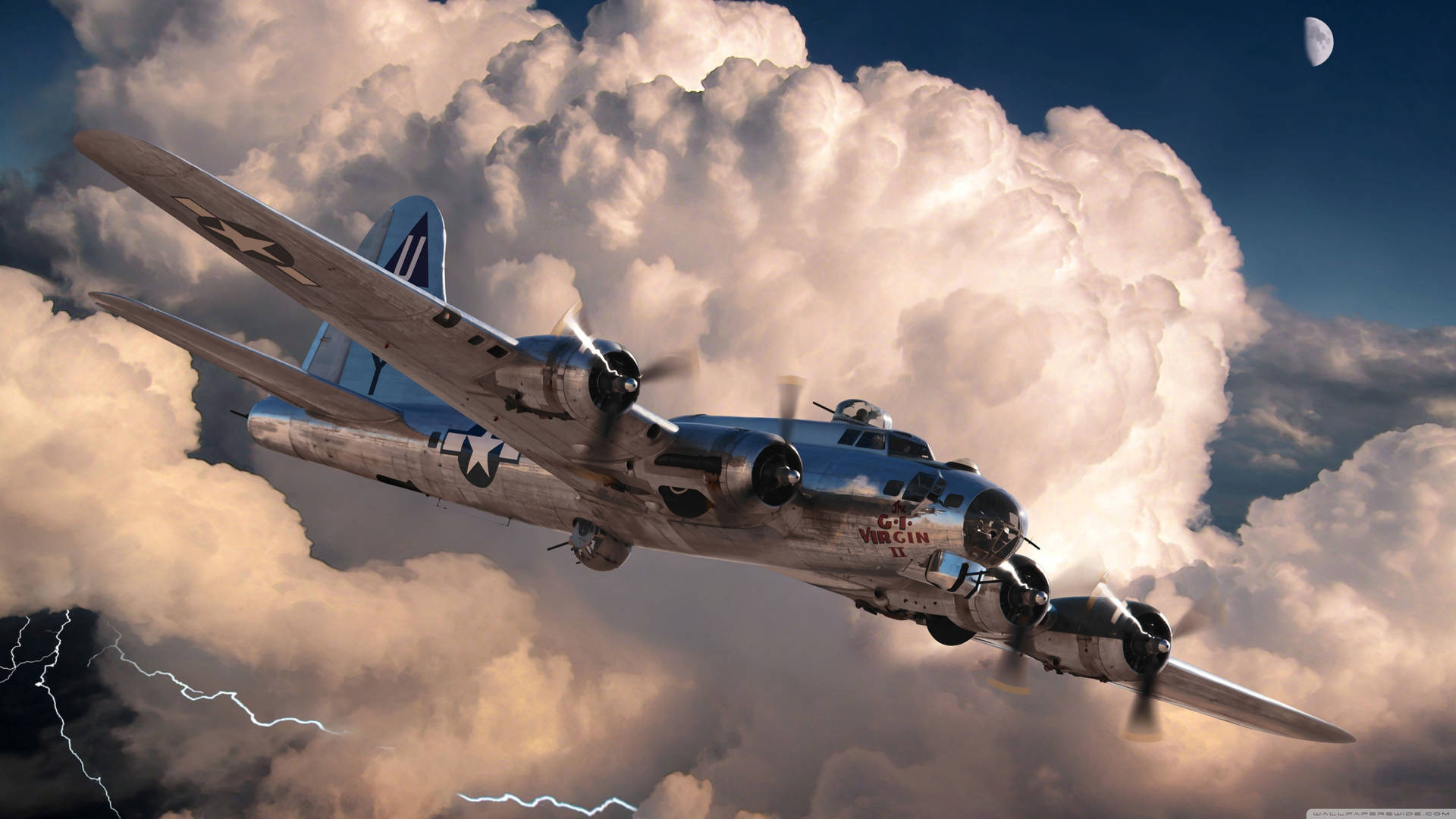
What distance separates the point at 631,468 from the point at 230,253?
7666 millimetres

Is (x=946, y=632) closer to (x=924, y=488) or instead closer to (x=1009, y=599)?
(x=1009, y=599)

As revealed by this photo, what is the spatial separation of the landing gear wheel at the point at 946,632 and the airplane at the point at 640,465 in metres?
0.05

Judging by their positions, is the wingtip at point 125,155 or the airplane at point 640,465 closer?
the wingtip at point 125,155

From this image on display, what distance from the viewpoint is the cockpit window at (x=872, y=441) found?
15909mm

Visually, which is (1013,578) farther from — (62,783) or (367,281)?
(62,783)

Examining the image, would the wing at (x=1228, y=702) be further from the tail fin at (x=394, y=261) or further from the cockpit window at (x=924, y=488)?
the tail fin at (x=394, y=261)

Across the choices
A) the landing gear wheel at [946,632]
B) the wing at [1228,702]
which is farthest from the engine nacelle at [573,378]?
the wing at [1228,702]

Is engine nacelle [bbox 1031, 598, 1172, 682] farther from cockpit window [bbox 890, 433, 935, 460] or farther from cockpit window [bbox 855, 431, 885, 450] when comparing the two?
cockpit window [bbox 855, 431, 885, 450]

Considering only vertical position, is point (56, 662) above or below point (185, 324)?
below

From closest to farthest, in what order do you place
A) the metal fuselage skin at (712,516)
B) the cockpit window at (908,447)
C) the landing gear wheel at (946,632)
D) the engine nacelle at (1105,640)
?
the metal fuselage skin at (712,516)
the cockpit window at (908,447)
the engine nacelle at (1105,640)
the landing gear wheel at (946,632)

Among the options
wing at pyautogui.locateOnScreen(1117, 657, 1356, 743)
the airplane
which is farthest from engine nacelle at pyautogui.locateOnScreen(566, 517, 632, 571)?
wing at pyautogui.locateOnScreen(1117, 657, 1356, 743)

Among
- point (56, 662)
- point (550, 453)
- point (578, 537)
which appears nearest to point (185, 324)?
point (550, 453)

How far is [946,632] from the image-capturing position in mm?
19703

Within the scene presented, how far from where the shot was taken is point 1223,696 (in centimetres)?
2178
